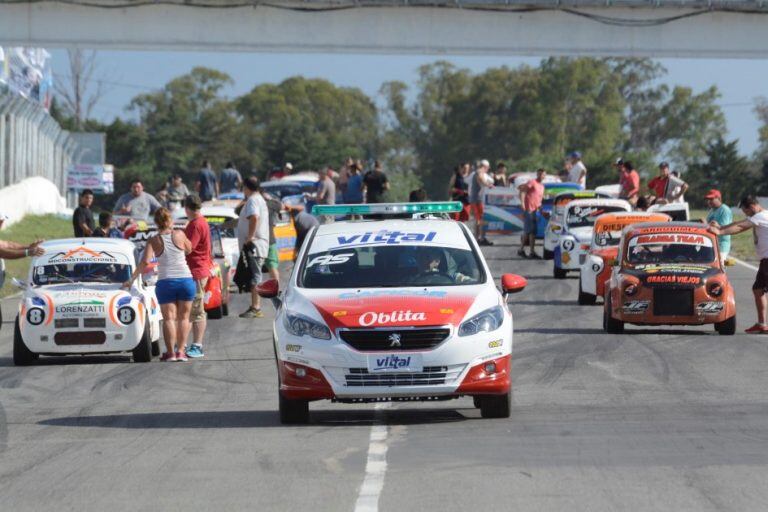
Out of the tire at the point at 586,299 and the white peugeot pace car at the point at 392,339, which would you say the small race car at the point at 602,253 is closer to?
the tire at the point at 586,299

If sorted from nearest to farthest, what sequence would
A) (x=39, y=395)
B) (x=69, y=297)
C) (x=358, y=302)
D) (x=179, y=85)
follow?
(x=358, y=302) → (x=39, y=395) → (x=69, y=297) → (x=179, y=85)

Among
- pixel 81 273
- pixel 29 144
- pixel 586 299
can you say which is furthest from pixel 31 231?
pixel 81 273

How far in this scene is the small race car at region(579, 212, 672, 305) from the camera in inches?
924

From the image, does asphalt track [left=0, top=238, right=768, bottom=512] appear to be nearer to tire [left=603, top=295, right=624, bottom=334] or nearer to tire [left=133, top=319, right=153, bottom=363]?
tire [left=133, top=319, right=153, bottom=363]

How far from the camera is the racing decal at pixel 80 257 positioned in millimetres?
17641

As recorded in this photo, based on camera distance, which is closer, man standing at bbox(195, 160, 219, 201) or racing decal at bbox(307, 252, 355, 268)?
racing decal at bbox(307, 252, 355, 268)

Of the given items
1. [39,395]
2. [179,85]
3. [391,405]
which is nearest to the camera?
[391,405]

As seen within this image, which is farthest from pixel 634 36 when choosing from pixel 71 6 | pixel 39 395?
pixel 39 395

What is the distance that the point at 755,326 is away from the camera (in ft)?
64.8

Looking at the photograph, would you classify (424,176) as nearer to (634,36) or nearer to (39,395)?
(634,36)

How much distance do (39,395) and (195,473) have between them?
198 inches

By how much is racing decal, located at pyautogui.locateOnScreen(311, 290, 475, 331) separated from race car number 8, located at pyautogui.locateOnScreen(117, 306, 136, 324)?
17.4 feet

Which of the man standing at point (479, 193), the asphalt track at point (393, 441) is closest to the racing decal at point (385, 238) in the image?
the asphalt track at point (393, 441)

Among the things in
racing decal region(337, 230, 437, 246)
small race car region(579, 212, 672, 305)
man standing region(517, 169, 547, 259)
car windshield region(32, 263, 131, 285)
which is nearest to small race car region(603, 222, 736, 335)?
small race car region(579, 212, 672, 305)
